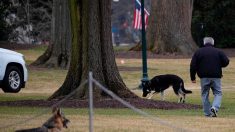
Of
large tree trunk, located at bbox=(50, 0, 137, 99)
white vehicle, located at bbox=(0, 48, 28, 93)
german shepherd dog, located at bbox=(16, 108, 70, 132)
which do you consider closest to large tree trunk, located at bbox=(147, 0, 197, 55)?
white vehicle, located at bbox=(0, 48, 28, 93)

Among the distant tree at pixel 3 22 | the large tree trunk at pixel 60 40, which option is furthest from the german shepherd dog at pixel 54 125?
the distant tree at pixel 3 22

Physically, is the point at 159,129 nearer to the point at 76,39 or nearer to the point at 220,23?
the point at 76,39

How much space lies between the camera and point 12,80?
25562mm

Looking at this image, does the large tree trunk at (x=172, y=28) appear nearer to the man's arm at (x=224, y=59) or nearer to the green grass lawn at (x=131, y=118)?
the green grass lawn at (x=131, y=118)

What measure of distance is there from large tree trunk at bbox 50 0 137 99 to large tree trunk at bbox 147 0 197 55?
26200 millimetres

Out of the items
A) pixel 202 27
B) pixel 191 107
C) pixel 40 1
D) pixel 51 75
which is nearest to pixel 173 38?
pixel 202 27

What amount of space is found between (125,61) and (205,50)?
2498 cm

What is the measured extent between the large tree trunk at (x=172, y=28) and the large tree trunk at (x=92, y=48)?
86.0ft

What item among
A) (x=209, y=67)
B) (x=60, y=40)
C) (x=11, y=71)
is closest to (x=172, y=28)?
(x=60, y=40)

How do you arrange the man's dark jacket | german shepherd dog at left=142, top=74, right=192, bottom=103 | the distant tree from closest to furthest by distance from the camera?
the man's dark jacket
german shepherd dog at left=142, top=74, right=192, bottom=103
the distant tree

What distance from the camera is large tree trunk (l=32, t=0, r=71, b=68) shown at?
Result: 3675cm

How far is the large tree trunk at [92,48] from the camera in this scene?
2114 centimetres

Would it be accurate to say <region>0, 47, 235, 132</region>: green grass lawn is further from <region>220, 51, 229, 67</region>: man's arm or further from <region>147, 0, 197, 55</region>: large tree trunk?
<region>147, 0, 197, 55</region>: large tree trunk

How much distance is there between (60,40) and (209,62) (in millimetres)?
18683
